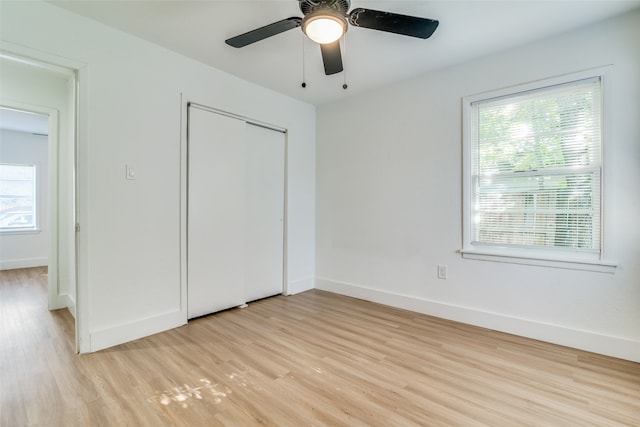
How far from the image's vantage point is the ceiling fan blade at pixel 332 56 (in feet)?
6.40

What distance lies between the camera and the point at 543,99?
2.54 metres

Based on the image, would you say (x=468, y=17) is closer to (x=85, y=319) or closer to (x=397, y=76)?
(x=397, y=76)

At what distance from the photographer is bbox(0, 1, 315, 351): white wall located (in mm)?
2209

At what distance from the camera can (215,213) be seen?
121 inches

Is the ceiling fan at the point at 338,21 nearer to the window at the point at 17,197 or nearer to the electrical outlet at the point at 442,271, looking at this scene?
the electrical outlet at the point at 442,271

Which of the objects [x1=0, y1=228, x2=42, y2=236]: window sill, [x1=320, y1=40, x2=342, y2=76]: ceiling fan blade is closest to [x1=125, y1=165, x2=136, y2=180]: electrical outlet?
[x1=320, y1=40, x2=342, y2=76]: ceiling fan blade

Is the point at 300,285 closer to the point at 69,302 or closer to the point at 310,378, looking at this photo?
the point at 310,378

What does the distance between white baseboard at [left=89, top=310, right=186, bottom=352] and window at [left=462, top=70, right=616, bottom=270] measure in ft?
9.22

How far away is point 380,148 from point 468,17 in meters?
1.53

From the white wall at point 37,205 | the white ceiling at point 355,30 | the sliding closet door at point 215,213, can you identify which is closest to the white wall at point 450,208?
the white ceiling at point 355,30

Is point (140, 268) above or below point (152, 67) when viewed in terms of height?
below

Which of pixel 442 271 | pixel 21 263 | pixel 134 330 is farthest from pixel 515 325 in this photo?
pixel 21 263

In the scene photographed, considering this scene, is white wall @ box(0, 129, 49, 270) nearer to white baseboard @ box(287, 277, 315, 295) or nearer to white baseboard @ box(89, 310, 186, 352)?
white baseboard @ box(89, 310, 186, 352)

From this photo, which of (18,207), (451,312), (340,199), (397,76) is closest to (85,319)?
(340,199)
